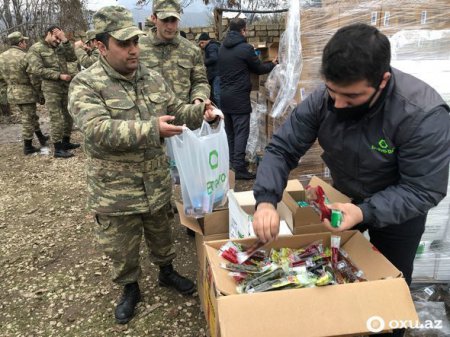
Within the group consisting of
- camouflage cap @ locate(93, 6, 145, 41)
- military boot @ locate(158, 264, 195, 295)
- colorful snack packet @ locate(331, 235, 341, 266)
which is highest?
camouflage cap @ locate(93, 6, 145, 41)

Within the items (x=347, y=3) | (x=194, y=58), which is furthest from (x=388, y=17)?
(x=194, y=58)

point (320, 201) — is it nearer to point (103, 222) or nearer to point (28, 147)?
point (103, 222)

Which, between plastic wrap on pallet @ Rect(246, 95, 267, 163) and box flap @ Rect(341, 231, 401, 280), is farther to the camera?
plastic wrap on pallet @ Rect(246, 95, 267, 163)

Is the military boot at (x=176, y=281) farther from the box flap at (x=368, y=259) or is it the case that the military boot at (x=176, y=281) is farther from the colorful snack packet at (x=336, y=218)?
the colorful snack packet at (x=336, y=218)

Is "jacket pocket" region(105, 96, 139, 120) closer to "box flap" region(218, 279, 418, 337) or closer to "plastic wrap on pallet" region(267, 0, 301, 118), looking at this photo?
"box flap" region(218, 279, 418, 337)

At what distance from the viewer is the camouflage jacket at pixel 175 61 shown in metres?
3.09

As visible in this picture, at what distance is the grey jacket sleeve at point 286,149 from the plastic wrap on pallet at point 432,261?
1349 mm

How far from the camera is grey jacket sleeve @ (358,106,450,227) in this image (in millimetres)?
1260

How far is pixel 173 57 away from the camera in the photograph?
312 centimetres

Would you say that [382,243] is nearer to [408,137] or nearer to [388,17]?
[408,137]

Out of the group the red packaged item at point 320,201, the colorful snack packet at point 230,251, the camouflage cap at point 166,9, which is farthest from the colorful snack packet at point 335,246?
the camouflage cap at point 166,9

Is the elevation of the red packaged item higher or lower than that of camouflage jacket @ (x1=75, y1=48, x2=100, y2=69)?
lower

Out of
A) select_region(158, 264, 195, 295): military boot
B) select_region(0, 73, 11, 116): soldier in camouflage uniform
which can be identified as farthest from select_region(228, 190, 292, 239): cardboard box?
select_region(0, 73, 11, 116): soldier in camouflage uniform

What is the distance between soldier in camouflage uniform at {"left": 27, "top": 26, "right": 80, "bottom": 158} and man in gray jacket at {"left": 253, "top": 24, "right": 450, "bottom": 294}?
191 inches
